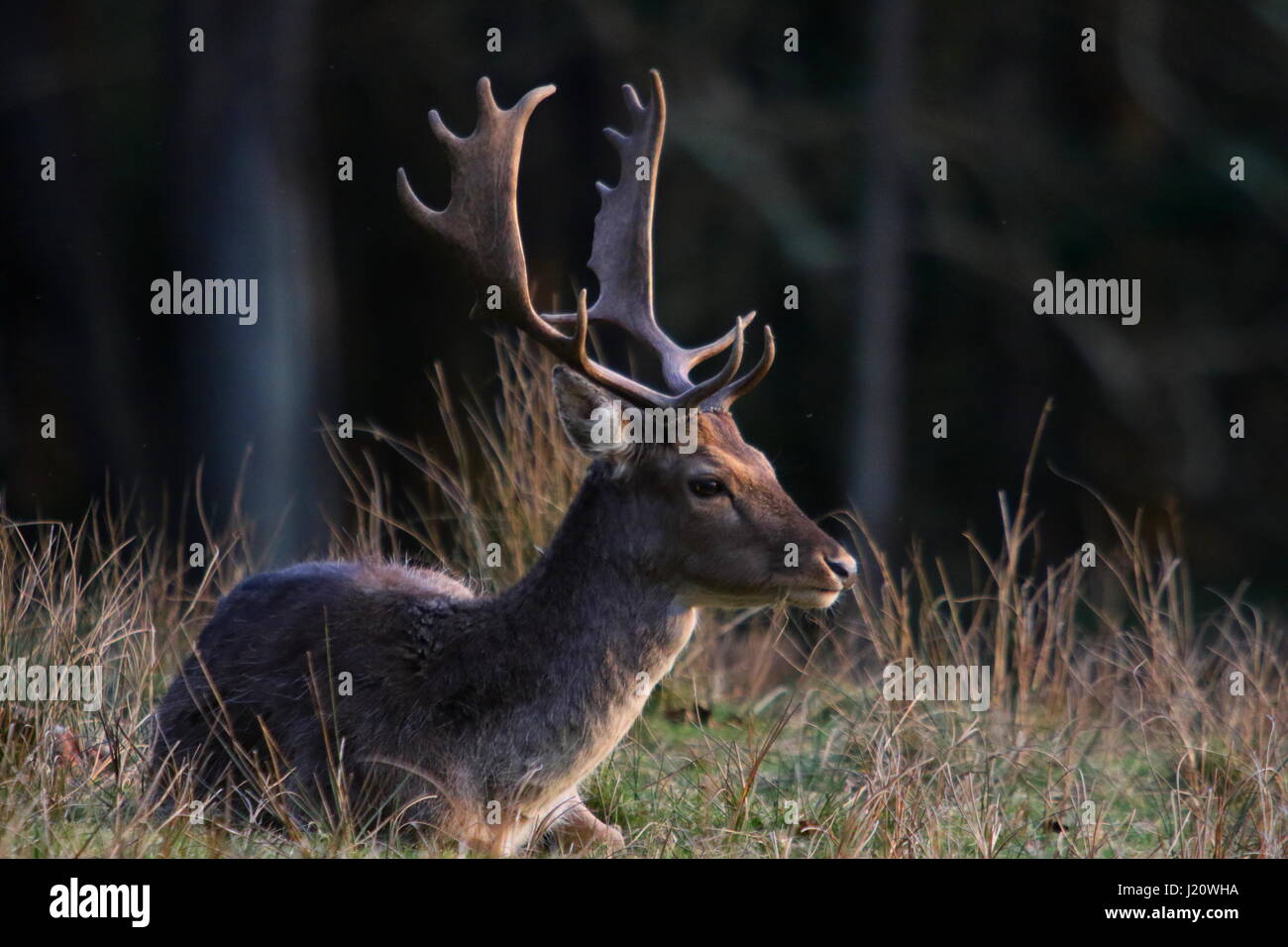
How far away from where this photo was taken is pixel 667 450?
5.14 meters

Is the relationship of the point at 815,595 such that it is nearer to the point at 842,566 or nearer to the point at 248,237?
the point at 842,566

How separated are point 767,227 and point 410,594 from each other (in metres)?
12.9

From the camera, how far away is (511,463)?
7047 millimetres

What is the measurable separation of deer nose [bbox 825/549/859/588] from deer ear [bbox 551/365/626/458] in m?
0.65

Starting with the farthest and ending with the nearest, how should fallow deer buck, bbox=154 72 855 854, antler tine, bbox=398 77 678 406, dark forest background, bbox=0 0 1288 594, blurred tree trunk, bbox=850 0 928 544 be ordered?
dark forest background, bbox=0 0 1288 594, blurred tree trunk, bbox=850 0 928 544, antler tine, bbox=398 77 678 406, fallow deer buck, bbox=154 72 855 854

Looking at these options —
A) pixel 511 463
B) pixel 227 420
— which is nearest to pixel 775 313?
pixel 227 420

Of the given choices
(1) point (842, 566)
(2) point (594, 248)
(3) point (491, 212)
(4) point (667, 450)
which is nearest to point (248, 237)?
(2) point (594, 248)

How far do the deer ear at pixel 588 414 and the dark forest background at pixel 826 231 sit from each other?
9.79 m

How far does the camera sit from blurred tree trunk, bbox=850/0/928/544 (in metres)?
16.2

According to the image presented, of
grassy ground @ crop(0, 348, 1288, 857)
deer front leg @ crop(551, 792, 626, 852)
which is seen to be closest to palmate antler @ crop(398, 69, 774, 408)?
grassy ground @ crop(0, 348, 1288, 857)

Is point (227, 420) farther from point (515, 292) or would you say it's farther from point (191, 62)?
point (515, 292)

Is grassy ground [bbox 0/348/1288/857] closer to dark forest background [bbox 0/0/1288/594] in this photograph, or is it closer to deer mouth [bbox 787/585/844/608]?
deer mouth [bbox 787/585/844/608]

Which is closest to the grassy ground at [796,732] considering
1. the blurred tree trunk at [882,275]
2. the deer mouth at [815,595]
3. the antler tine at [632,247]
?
the deer mouth at [815,595]

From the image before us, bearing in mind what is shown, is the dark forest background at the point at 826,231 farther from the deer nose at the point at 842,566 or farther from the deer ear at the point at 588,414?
the deer nose at the point at 842,566
